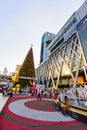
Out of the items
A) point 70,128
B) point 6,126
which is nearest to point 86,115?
point 70,128

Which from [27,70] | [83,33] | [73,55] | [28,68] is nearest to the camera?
[83,33]

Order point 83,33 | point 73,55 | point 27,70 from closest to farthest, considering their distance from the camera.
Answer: point 83,33, point 73,55, point 27,70

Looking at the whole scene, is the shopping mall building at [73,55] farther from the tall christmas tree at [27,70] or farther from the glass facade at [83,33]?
the tall christmas tree at [27,70]

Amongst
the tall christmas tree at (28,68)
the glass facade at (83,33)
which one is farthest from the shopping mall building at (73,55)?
the tall christmas tree at (28,68)

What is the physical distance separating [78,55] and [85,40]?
5.70 m

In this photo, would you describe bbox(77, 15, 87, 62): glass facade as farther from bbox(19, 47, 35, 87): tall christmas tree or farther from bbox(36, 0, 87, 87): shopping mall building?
bbox(19, 47, 35, 87): tall christmas tree

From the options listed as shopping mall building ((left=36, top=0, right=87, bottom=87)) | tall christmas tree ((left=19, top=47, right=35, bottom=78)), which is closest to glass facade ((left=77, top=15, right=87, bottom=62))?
shopping mall building ((left=36, top=0, right=87, bottom=87))

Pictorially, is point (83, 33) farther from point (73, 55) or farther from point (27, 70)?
point (27, 70)

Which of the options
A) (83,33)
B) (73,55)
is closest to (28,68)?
(73,55)

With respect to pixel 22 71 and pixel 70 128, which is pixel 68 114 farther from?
pixel 22 71

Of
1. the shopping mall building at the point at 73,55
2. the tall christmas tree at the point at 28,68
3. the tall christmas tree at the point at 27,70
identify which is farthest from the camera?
the tall christmas tree at the point at 28,68

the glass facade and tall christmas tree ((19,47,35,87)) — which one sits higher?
the glass facade

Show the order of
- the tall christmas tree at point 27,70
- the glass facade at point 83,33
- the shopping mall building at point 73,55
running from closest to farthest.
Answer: the glass facade at point 83,33 → the shopping mall building at point 73,55 → the tall christmas tree at point 27,70

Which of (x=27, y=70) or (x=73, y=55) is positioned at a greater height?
(x=73, y=55)
